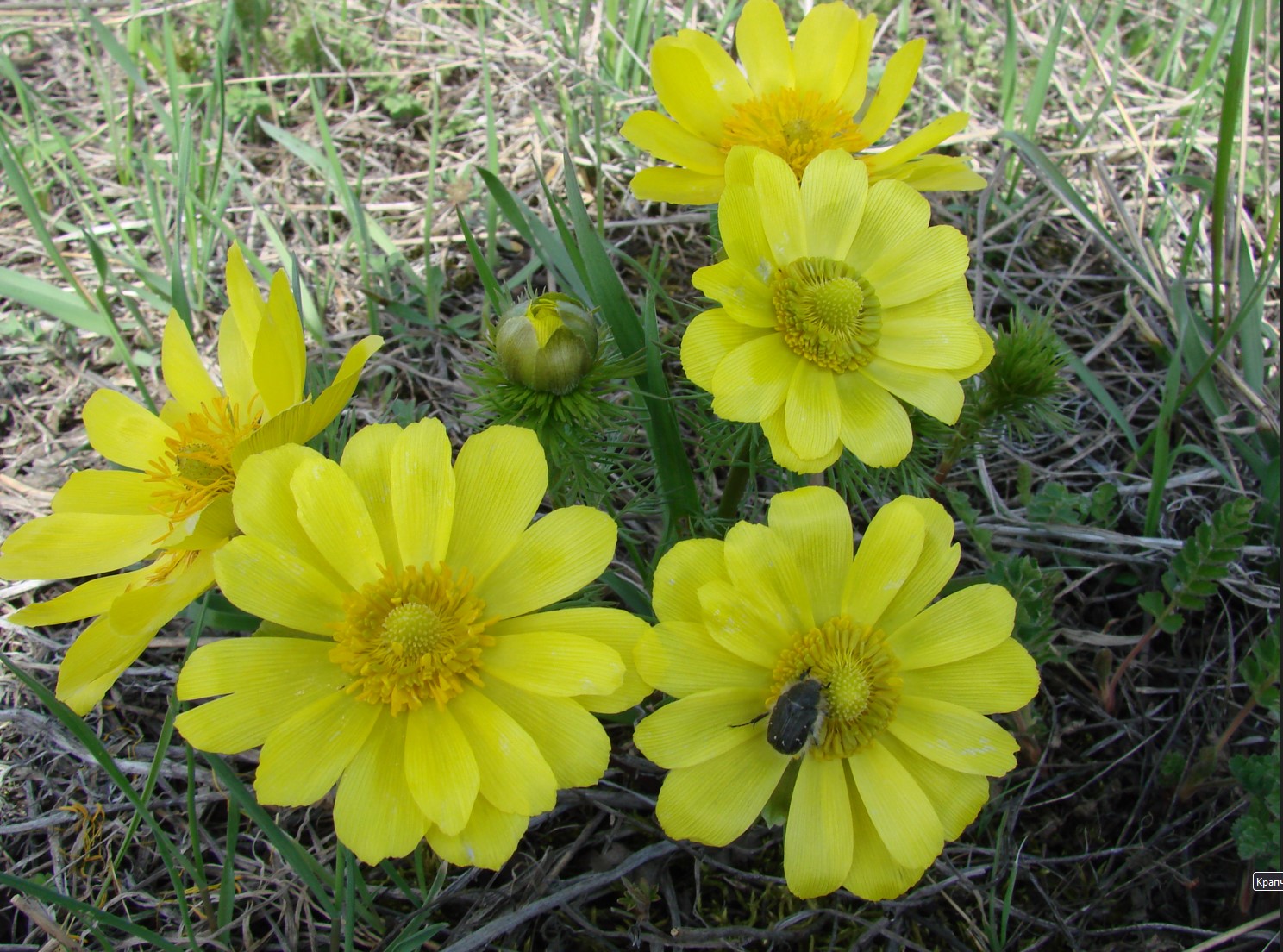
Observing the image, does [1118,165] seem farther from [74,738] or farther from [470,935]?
Result: [74,738]

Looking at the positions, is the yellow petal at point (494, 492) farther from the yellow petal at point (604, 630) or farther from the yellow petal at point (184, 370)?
the yellow petal at point (184, 370)

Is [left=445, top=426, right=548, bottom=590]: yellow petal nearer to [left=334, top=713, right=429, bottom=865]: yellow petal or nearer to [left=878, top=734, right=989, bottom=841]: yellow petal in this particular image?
[left=334, top=713, right=429, bottom=865]: yellow petal

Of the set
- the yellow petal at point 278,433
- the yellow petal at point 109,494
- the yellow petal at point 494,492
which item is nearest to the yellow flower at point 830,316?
the yellow petal at point 494,492

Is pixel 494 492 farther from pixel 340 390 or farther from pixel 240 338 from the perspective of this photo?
pixel 240 338

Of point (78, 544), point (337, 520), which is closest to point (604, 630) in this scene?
point (337, 520)

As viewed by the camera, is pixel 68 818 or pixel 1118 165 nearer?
pixel 68 818

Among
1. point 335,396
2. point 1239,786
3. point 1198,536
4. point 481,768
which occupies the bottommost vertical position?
point 1239,786

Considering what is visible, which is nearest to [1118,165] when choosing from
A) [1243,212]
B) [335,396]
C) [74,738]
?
[1243,212]
